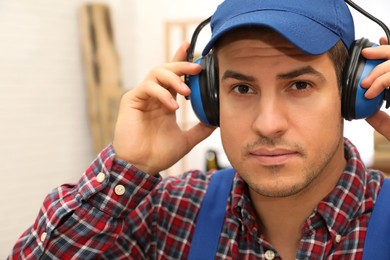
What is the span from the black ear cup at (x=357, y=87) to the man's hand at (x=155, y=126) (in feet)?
1.19

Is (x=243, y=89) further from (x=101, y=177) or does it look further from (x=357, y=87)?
(x=101, y=177)

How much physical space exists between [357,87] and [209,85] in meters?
0.34

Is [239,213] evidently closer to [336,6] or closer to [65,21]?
[336,6]

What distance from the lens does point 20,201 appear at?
260 cm

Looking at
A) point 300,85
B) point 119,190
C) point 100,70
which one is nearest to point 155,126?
point 119,190

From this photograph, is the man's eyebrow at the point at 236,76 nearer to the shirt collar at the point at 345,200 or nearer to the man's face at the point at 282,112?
the man's face at the point at 282,112

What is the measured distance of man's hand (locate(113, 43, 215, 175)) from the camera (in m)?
1.20

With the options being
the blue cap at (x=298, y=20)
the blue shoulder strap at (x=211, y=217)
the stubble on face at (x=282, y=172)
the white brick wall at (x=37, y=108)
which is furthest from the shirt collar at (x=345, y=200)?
the white brick wall at (x=37, y=108)

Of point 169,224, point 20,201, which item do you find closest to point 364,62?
point 169,224

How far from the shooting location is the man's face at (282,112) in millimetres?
1019

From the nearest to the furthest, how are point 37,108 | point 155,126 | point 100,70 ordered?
point 155,126
point 37,108
point 100,70

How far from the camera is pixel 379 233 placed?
3.33 feet

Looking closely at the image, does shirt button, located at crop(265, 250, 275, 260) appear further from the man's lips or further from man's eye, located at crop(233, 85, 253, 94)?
man's eye, located at crop(233, 85, 253, 94)

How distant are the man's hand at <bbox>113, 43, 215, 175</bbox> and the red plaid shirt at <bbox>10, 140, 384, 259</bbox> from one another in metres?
0.04
